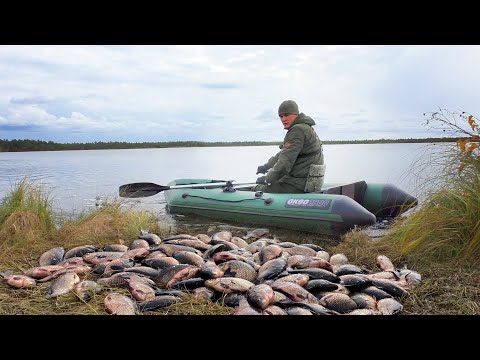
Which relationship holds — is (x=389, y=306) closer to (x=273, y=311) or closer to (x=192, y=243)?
(x=273, y=311)

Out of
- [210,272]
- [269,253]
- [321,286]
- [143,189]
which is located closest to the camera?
[321,286]

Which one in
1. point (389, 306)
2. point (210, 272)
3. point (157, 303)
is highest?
point (210, 272)

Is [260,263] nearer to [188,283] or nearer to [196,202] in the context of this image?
[188,283]

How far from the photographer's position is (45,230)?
21.6 ft

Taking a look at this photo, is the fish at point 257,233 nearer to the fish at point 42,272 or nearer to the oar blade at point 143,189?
the fish at point 42,272

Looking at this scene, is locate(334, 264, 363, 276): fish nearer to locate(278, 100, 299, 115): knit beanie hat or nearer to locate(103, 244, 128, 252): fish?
locate(103, 244, 128, 252): fish

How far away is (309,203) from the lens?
7.56m

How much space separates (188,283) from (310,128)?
4.69 metres

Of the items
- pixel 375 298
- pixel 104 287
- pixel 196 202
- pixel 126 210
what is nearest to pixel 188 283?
pixel 104 287

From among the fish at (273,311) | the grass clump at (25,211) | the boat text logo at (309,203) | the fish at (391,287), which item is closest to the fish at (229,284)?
the fish at (273,311)

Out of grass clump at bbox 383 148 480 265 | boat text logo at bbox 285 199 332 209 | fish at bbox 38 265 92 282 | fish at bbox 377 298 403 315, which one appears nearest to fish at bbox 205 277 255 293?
fish at bbox 377 298 403 315

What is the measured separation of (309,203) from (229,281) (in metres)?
3.97

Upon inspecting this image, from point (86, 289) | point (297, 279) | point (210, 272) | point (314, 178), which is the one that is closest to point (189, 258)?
point (210, 272)

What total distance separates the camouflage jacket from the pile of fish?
3086 millimetres
